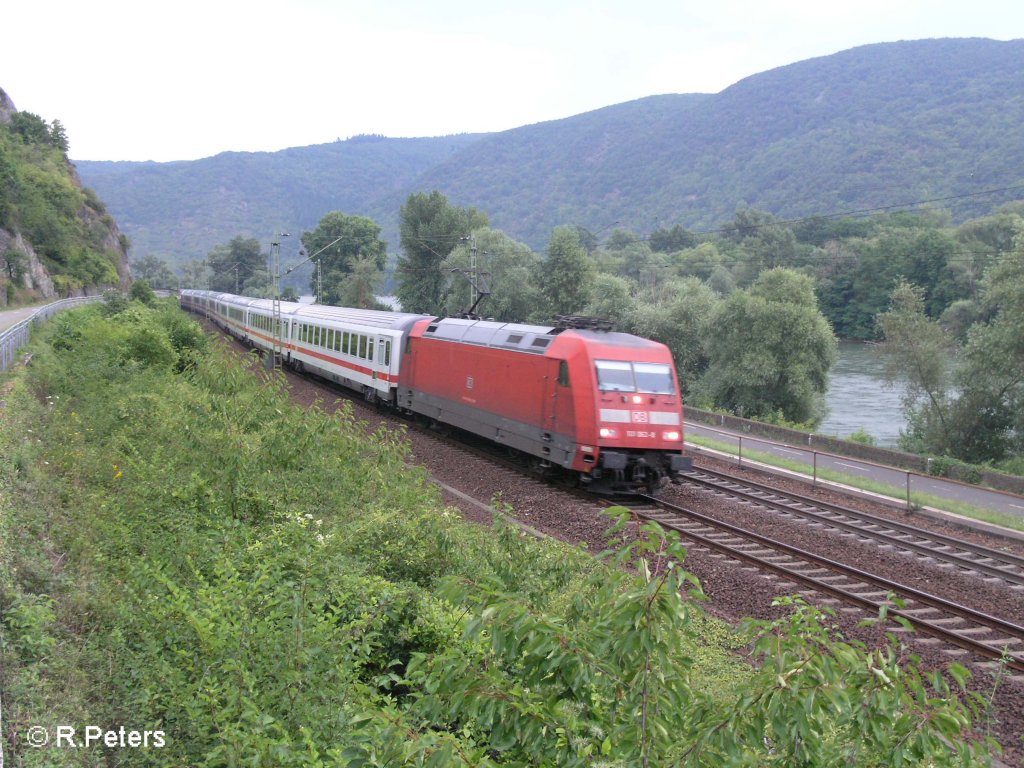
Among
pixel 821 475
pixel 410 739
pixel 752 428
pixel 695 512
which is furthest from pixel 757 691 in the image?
pixel 752 428

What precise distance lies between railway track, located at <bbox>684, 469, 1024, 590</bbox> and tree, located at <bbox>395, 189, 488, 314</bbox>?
53380mm

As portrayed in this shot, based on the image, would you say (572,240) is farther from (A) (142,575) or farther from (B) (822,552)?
(A) (142,575)

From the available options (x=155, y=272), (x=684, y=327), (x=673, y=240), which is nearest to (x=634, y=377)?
(x=684, y=327)

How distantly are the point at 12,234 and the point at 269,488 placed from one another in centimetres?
5259

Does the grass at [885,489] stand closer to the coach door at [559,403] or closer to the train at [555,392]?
the train at [555,392]

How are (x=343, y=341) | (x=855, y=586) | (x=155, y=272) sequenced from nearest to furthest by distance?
1. (x=855, y=586)
2. (x=343, y=341)
3. (x=155, y=272)

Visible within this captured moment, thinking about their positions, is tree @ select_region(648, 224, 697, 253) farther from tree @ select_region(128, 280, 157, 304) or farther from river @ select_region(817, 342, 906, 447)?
tree @ select_region(128, 280, 157, 304)

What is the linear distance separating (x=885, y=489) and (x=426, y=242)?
57697mm

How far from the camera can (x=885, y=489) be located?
19.5m

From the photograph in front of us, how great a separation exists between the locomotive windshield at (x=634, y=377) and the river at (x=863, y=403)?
26240 millimetres

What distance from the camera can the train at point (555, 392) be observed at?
15406mm

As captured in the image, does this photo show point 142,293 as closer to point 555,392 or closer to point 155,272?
point 555,392

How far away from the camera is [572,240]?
55.8 m

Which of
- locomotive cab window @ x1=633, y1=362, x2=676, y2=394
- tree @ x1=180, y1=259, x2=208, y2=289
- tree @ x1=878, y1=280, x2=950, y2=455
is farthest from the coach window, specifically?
tree @ x1=180, y1=259, x2=208, y2=289
